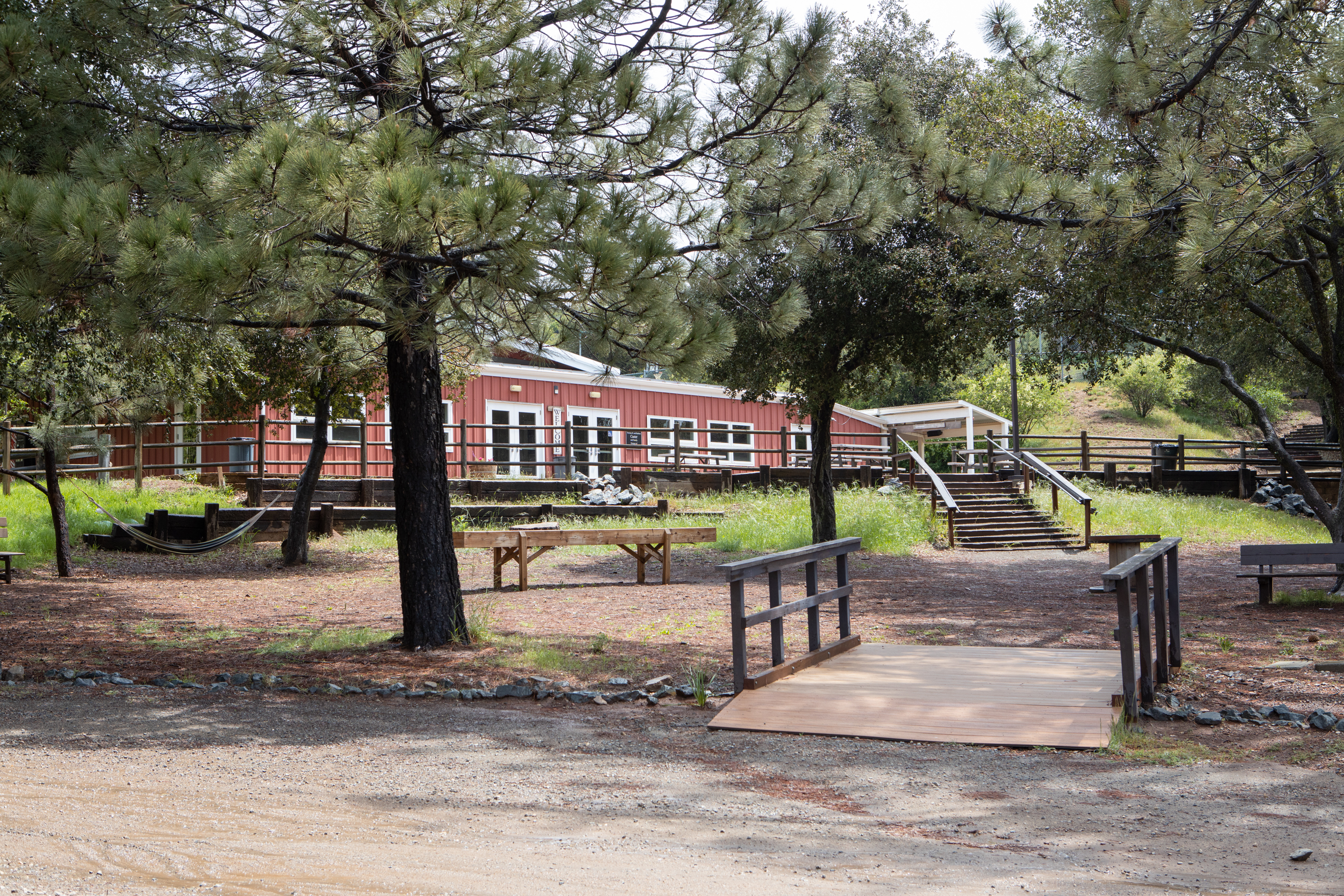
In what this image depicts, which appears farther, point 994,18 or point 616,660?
point 994,18

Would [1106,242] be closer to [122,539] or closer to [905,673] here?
[905,673]

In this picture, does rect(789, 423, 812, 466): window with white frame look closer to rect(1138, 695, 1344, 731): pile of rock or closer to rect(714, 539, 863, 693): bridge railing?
rect(714, 539, 863, 693): bridge railing

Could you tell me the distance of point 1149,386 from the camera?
47.2 m

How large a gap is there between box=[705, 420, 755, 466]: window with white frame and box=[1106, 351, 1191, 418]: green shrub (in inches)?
918

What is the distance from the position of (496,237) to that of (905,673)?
12.5ft

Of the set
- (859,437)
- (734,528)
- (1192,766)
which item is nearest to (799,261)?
(1192,766)

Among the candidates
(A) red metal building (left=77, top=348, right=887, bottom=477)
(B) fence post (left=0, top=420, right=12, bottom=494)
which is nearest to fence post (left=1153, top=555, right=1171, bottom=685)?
(A) red metal building (left=77, top=348, right=887, bottom=477)

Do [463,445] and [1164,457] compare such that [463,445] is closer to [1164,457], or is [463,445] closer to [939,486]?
[939,486]

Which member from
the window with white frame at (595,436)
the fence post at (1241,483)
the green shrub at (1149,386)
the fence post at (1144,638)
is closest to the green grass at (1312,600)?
the fence post at (1144,638)

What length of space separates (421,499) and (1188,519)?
1659cm

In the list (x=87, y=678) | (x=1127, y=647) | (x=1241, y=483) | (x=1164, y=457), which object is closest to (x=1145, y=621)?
(x=1127, y=647)

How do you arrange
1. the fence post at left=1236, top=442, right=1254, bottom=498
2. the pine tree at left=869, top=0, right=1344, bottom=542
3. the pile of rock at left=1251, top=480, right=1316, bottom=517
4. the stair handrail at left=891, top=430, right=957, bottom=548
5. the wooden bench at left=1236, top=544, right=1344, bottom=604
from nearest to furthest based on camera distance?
the pine tree at left=869, top=0, right=1344, bottom=542, the wooden bench at left=1236, top=544, right=1344, bottom=604, the stair handrail at left=891, top=430, right=957, bottom=548, the pile of rock at left=1251, top=480, right=1316, bottom=517, the fence post at left=1236, top=442, right=1254, bottom=498

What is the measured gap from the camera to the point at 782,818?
4.34 metres

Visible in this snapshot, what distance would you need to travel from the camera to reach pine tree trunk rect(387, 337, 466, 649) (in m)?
8.28
